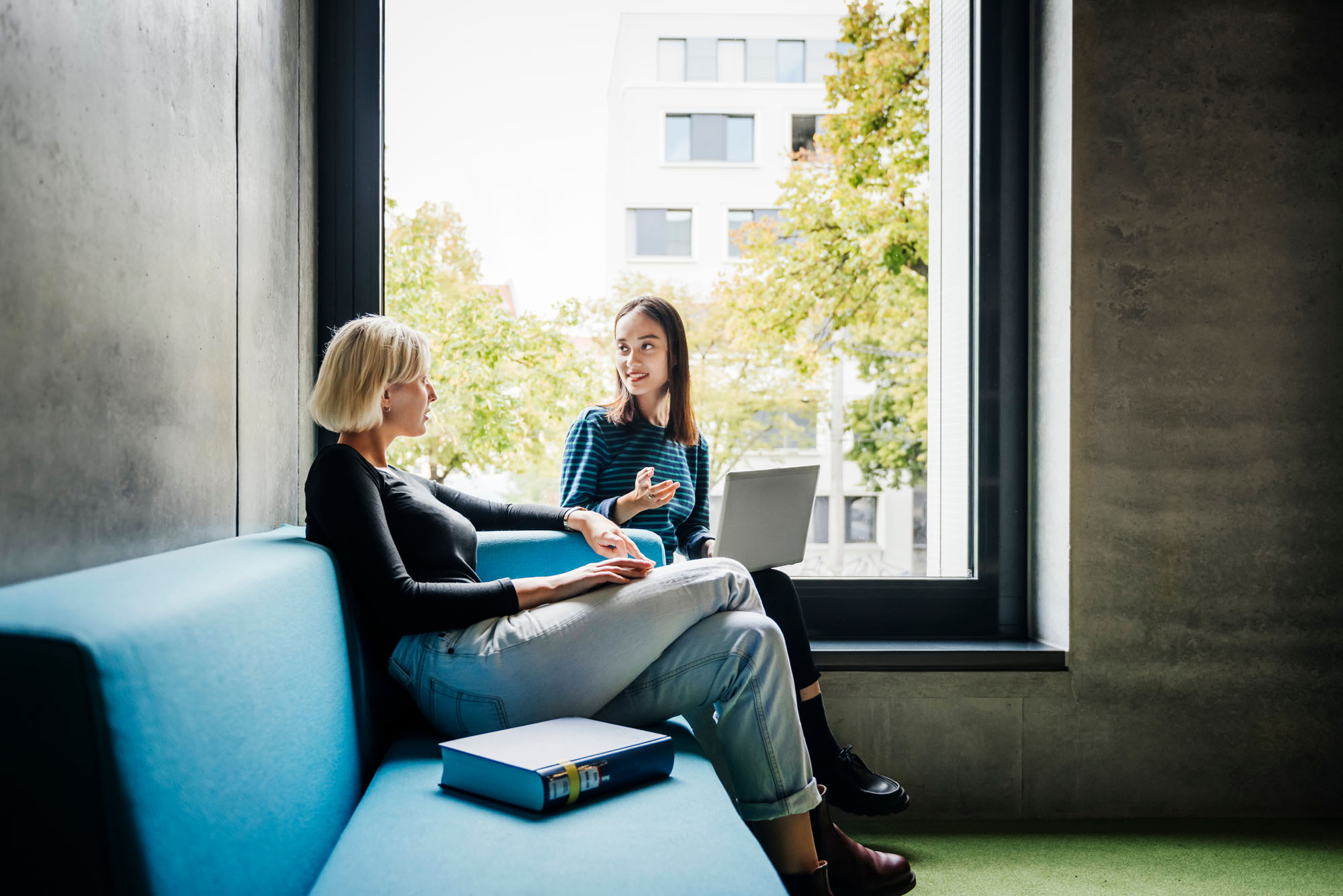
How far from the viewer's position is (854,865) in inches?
74.9

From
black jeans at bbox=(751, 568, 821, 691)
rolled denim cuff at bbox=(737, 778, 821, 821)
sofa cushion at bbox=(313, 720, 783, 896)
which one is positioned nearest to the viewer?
sofa cushion at bbox=(313, 720, 783, 896)

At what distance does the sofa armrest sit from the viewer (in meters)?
2.07

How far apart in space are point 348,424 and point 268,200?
0.69 m

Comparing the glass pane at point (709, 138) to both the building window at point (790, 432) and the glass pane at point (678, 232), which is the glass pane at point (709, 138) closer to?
the glass pane at point (678, 232)

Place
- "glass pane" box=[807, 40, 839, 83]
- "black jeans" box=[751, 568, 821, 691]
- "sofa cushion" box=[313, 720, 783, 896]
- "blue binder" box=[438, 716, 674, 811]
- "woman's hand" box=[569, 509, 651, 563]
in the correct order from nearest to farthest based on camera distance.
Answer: "sofa cushion" box=[313, 720, 783, 896], "blue binder" box=[438, 716, 674, 811], "woman's hand" box=[569, 509, 651, 563], "black jeans" box=[751, 568, 821, 691], "glass pane" box=[807, 40, 839, 83]

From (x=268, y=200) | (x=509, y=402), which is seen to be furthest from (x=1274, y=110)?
(x=268, y=200)

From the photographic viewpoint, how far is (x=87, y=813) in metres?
0.77

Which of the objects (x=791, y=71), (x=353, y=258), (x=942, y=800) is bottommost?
(x=942, y=800)

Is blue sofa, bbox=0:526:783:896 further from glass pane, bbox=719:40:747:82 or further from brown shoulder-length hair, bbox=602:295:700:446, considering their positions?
glass pane, bbox=719:40:747:82

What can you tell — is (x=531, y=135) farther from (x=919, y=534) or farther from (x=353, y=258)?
(x=919, y=534)

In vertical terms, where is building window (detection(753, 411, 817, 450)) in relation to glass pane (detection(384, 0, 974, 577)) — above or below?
below

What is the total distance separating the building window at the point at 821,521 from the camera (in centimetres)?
279

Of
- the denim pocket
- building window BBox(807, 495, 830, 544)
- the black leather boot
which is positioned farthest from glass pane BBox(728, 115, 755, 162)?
the denim pocket

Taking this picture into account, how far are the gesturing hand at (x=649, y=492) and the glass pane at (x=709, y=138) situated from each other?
3.32 feet
